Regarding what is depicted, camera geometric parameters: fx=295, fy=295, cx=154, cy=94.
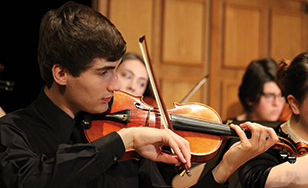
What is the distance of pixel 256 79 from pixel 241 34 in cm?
86

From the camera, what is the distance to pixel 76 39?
974 mm

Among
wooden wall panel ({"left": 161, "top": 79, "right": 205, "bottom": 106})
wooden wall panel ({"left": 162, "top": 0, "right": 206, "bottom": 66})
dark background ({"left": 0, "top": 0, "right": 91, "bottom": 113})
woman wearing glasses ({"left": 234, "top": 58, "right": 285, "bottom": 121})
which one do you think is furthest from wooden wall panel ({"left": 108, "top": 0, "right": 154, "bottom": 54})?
woman wearing glasses ({"left": 234, "top": 58, "right": 285, "bottom": 121})

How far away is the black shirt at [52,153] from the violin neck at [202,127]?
18cm

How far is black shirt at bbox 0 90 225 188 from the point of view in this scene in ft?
2.65

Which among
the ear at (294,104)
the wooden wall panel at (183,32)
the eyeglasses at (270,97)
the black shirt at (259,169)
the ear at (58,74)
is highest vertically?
the wooden wall panel at (183,32)

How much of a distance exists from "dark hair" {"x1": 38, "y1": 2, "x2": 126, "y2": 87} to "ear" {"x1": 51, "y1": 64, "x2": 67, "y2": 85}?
0.02 m

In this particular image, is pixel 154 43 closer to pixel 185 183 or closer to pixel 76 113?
pixel 185 183

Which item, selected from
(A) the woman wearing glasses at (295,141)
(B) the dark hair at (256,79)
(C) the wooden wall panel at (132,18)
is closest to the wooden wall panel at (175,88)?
(C) the wooden wall panel at (132,18)

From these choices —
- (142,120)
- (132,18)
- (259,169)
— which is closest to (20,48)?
(132,18)

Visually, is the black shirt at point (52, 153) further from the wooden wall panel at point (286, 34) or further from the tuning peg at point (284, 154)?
the wooden wall panel at point (286, 34)

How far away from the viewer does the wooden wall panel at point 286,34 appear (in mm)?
3363

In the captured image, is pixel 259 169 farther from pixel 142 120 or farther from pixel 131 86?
pixel 131 86

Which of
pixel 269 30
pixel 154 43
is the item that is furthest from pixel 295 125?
pixel 269 30

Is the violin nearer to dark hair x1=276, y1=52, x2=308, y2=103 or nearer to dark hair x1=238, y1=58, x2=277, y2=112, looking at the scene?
dark hair x1=276, y1=52, x2=308, y2=103
